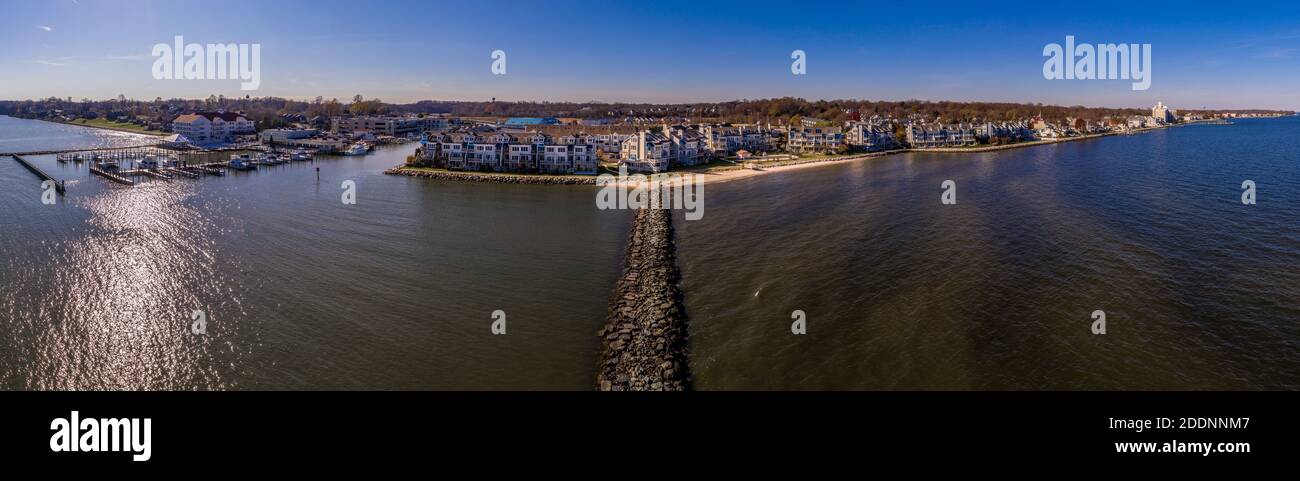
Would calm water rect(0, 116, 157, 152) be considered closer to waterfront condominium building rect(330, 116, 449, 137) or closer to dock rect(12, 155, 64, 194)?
dock rect(12, 155, 64, 194)

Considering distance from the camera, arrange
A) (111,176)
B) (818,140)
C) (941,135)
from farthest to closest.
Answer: (941,135), (818,140), (111,176)

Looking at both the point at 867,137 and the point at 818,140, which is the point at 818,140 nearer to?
the point at 818,140

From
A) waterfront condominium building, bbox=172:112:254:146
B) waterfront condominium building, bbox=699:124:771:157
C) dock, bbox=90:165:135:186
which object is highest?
waterfront condominium building, bbox=172:112:254:146

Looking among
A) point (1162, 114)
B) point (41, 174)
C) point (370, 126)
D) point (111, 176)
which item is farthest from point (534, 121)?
point (1162, 114)

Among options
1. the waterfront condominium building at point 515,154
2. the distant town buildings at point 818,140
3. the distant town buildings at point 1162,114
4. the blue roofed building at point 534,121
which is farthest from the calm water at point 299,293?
the distant town buildings at point 1162,114

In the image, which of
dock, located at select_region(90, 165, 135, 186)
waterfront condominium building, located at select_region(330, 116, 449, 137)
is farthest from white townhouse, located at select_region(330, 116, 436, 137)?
dock, located at select_region(90, 165, 135, 186)

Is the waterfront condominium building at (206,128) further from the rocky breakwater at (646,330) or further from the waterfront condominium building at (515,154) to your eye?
the rocky breakwater at (646,330)
